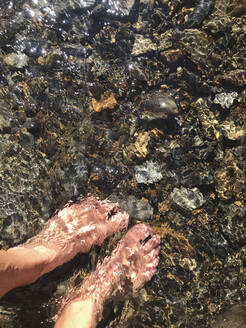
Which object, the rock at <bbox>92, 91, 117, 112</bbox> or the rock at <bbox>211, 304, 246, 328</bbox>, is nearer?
the rock at <bbox>211, 304, 246, 328</bbox>

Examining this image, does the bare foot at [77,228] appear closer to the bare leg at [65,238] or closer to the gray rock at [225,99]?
the bare leg at [65,238]

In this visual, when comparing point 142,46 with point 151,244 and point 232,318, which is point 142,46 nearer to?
point 151,244

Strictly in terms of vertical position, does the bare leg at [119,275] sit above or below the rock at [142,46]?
below

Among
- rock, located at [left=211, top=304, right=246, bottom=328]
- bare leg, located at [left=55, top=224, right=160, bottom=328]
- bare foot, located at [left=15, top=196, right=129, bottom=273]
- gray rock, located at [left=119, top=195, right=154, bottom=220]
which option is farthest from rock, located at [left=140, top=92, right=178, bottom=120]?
rock, located at [left=211, top=304, right=246, bottom=328]

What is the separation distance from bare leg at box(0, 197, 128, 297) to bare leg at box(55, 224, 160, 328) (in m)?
0.22

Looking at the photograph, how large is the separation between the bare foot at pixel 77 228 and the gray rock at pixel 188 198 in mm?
584

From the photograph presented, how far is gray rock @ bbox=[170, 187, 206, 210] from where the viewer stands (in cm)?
298

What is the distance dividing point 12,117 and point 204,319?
2.85 meters

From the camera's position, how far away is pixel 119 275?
299cm

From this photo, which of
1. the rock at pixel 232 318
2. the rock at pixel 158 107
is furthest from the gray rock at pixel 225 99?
the rock at pixel 232 318

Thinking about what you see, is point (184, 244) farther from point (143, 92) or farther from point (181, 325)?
point (143, 92)

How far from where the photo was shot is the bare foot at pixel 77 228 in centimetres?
287

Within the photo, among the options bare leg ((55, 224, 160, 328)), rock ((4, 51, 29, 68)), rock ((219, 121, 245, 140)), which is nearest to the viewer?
bare leg ((55, 224, 160, 328))

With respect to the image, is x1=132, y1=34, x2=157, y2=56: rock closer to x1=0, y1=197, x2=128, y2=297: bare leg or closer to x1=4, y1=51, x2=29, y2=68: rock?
x1=4, y1=51, x2=29, y2=68: rock
